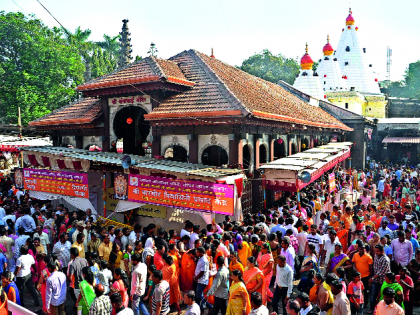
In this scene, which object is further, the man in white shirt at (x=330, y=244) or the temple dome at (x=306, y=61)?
the temple dome at (x=306, y=61)

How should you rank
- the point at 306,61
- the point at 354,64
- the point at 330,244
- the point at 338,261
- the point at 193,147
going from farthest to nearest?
1. the point at 354,64
2. the point at 306,61
3. the point at 193,147
4. the point at 330,244
5. the point at 338,261

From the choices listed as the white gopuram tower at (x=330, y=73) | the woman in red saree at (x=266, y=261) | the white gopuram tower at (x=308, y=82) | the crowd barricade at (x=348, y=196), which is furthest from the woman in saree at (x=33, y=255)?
the white gopuram tower at (x=330, y=73)

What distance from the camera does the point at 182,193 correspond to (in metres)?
11.1

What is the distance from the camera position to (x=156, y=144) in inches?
560

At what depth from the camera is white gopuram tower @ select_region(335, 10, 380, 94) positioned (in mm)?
45812

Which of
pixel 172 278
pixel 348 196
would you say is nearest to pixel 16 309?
pixel 172 278

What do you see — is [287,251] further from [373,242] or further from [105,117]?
[105,117]

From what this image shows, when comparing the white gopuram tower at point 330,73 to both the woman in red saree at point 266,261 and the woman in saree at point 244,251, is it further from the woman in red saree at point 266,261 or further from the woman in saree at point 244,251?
the woman in red saree at point 266,261

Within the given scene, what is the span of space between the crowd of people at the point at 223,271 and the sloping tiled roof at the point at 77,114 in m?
5.73

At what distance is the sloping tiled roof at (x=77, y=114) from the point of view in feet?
51.8

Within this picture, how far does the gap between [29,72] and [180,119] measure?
2613 cm

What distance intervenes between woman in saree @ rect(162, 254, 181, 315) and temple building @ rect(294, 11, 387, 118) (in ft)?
123

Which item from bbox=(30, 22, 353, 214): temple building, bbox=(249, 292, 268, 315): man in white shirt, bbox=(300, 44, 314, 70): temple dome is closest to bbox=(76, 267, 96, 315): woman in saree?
bbox=(249, 292, 268, 315): man in white shirt

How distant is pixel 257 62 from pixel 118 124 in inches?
1781
